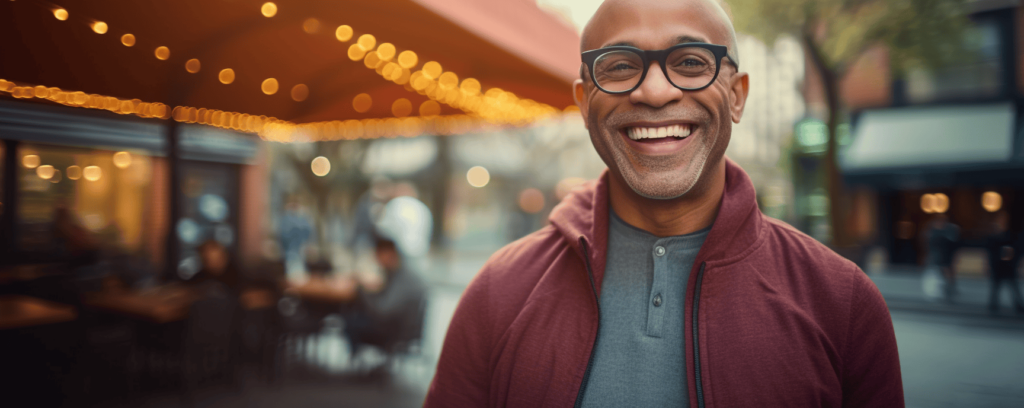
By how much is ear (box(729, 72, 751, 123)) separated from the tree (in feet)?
35.4

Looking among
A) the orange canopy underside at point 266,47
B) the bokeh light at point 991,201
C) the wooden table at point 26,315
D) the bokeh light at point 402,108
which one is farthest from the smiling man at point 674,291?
the bokeh light at point 991,201

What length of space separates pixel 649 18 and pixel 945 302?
11.7 meters

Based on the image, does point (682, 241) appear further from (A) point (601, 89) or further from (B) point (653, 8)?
(B) point (653, 8)

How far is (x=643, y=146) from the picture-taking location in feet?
4.12

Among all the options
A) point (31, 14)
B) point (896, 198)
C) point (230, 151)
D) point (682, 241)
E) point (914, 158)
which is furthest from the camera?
point (896, 198)

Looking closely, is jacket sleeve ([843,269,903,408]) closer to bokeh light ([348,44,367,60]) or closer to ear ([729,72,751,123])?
ear ([729,72,751,123])

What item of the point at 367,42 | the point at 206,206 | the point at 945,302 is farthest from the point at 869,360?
the point at 206,206

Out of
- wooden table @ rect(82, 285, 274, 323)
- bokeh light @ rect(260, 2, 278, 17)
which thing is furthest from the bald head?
wooden table @ rect(82, 285, 274, 323)

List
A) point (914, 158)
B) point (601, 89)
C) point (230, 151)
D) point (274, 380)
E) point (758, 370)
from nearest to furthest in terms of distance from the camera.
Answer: point (758, 370) → point (601, 89) → point (274, 380) → point (230, 151) → point (914, 158)

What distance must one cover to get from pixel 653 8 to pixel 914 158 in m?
16.1

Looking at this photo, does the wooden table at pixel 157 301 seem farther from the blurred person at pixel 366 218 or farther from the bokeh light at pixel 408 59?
the blurred person at pixel 366 218

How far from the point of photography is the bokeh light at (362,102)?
7568 millimetres

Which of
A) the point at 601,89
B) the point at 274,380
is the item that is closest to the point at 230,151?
the point at 274,380

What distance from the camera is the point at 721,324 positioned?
47.8 inches
